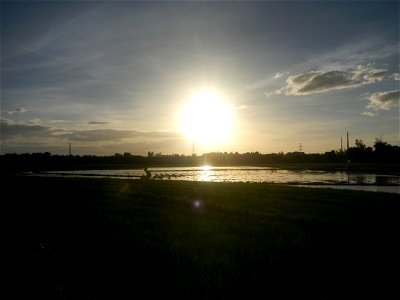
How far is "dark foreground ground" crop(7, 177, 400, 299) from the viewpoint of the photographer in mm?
7574

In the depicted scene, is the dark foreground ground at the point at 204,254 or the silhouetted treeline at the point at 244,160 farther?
the silhouetted treeline at the point at 244,160

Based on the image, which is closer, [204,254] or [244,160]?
[204,254]

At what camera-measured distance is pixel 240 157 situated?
7785 inches

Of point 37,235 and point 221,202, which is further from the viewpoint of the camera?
point 221,202

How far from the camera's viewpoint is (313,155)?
176500 mm

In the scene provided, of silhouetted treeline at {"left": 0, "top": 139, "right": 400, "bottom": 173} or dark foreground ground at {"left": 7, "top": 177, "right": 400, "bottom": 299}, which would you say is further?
silhouetted treeline at {"left": 0, "top": 139, "right": 400, "bottom": 173}

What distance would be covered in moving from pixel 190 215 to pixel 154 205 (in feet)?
15.5

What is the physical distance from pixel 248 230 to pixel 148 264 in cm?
513

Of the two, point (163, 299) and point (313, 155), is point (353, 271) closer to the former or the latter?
point (163, 299)

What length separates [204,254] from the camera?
994 centimetres

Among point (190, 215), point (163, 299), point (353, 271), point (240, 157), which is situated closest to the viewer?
point (163, 299)

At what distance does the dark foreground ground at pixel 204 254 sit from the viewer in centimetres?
757

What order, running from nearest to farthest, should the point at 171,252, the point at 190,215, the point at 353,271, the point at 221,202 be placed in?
the point at 353,271
the point at 171,252
the point at 190,215
the point at 221,202

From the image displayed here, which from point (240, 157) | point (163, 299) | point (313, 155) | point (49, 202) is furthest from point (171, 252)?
point (240, 157)
